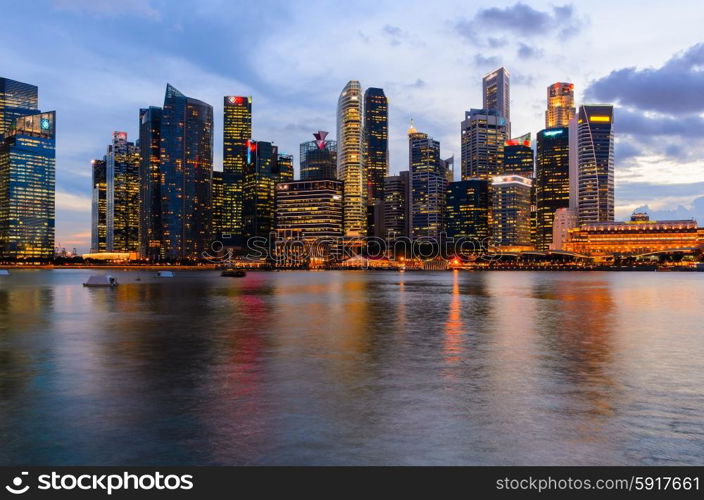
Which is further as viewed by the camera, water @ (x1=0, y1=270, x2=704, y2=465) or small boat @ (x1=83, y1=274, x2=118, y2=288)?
small boat @ (x1=83, y1=274, x2=118, y2=288)

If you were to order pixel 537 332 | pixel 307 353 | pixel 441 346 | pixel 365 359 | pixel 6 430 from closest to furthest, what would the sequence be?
pixel 6 430 → pixel 365 359 → pixel 307 353 → pixel 441 346 → pixel 537 332

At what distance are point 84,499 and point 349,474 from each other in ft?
15.7

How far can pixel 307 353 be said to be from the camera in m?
25.3

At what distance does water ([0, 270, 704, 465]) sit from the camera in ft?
38.3

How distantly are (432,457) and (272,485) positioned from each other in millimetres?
3270

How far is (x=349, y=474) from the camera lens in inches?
412

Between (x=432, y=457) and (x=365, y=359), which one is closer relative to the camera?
(x=432, y=457)

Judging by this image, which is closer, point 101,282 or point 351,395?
point 351,395

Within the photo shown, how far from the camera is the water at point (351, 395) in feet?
38.3

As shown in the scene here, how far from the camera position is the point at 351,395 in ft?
55.2

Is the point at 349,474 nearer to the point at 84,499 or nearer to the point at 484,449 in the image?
the point at 484,449

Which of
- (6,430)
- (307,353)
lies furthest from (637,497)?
(307,353)

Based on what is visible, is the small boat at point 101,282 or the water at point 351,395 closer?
the water at point 351,395

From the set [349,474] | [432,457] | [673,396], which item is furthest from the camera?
[673,396]
